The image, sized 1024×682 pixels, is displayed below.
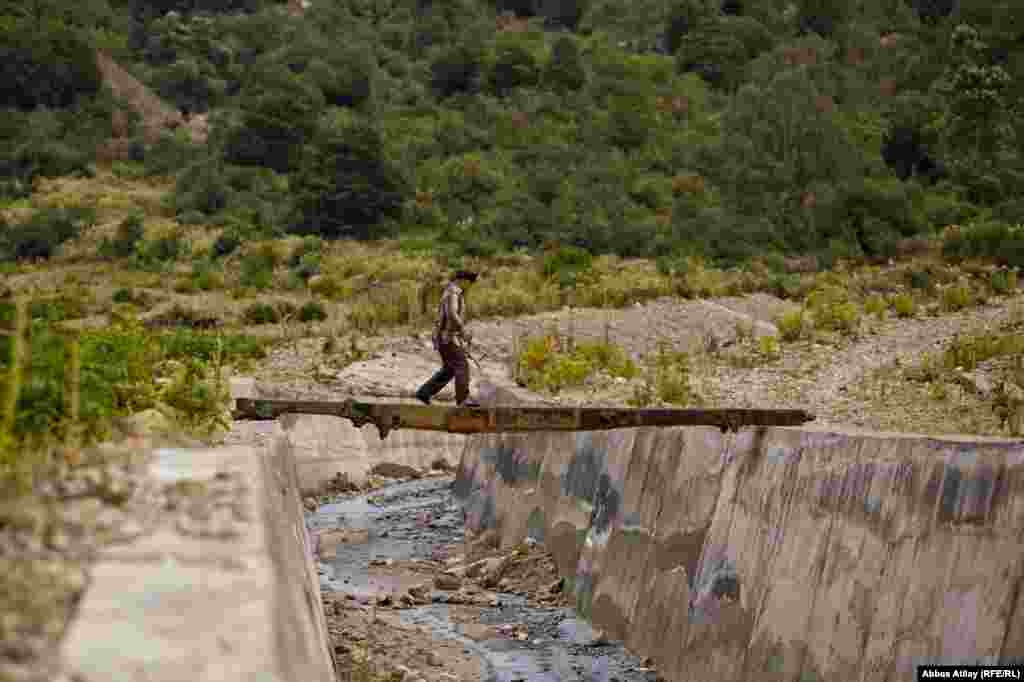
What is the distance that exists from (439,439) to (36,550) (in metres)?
23.6

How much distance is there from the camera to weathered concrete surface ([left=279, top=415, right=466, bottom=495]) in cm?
2709

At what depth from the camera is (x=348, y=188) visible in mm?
64812

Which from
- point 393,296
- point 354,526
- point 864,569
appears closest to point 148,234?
point 393,296

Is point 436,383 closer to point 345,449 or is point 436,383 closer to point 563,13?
point 345,449

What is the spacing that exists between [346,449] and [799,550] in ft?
54.7

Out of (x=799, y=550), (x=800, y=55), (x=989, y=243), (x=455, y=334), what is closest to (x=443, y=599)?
(x=455, y=334)

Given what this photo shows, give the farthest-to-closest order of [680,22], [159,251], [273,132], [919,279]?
1. [680,22]
2. [273,132]
3. [159,251]
4. [919,279]

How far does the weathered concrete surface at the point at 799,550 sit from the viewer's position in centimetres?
971

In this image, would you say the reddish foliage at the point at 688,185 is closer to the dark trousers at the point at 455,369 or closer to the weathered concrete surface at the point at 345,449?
the weathered concrete surface at the point at 345,449

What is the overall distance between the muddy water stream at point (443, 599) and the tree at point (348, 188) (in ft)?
124

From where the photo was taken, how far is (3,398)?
8.49 metres

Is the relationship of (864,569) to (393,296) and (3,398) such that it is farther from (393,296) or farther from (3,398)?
(393,296)

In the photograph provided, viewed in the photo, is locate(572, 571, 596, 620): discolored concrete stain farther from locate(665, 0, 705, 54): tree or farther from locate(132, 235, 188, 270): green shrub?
locate(665, 0, 705, 54): tree

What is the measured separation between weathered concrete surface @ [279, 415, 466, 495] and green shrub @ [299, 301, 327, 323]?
13366mm
